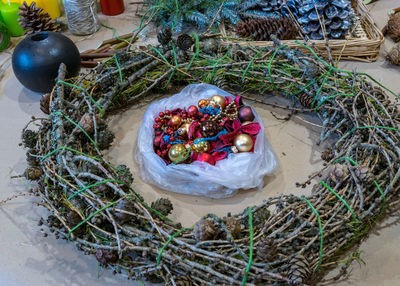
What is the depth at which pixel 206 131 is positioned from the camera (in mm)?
1421

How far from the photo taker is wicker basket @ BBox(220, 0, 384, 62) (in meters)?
1.83

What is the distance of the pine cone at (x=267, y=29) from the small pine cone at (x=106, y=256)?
1187 mm

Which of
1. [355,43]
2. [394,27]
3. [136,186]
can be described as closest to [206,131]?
[136,186]

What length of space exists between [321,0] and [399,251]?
3.89 ft

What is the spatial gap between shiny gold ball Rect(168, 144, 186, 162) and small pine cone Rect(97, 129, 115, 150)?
0.22 meters

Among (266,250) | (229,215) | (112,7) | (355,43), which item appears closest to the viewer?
(266,250)

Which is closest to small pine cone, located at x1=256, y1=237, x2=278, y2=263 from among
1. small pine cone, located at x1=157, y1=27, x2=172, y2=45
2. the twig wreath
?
the twig wreath

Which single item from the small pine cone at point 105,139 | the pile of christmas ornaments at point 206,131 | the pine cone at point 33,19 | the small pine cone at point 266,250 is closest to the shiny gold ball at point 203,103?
the pile of christmas ornaments at point 206,131

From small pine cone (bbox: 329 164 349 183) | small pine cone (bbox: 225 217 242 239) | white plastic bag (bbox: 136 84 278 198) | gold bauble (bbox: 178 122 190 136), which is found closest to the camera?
small pine cone (bbox: 225 217 242 239)

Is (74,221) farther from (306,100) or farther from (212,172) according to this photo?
(306,100)

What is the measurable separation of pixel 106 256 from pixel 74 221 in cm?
14

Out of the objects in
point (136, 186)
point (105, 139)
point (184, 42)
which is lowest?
point (136, 186)

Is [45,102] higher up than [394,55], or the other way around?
[45,102]

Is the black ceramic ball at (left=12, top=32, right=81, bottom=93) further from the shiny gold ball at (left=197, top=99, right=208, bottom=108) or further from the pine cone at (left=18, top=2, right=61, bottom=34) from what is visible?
the shiny gold ball at (left=197, top=99, right=208, bottom=108)
